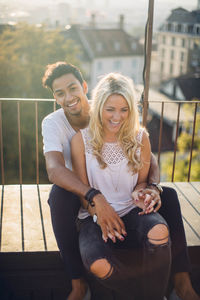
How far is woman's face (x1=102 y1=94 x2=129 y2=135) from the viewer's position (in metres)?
1.70

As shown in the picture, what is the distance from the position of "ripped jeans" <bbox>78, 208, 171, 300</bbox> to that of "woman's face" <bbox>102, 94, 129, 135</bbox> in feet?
1.56

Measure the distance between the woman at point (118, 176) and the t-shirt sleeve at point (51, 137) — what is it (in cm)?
12

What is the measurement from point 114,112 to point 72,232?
64cm

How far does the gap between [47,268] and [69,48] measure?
13094 mm

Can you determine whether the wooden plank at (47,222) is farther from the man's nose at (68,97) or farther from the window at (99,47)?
the window at (99,47)

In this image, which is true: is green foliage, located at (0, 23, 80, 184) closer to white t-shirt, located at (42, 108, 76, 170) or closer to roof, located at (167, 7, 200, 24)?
roof, located at (167, 7, 200, 24)

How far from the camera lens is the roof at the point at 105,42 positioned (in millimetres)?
26156

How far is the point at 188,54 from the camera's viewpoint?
24.5m

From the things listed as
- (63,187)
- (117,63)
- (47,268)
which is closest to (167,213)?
(63,187)

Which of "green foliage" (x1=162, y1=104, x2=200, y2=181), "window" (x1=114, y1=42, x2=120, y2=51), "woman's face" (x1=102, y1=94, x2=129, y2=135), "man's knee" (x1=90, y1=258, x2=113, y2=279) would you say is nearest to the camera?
"man's knee" (x1=90, y1=258, x2=113, y2=279)

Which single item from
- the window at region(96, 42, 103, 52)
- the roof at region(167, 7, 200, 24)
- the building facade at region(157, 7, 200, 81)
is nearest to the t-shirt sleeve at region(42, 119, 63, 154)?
the roof at region(167, 7, 200, 24)

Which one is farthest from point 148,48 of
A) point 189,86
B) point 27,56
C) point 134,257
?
point 189,86

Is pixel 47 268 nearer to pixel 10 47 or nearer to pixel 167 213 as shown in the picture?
pixel 167 213

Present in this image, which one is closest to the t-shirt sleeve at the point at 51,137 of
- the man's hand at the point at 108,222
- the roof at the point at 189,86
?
the man's hand at the point at 108,222
